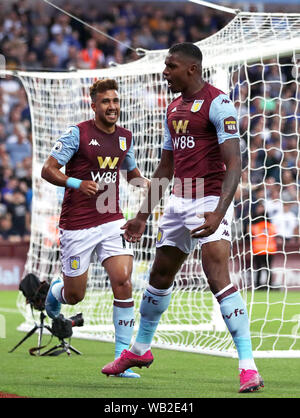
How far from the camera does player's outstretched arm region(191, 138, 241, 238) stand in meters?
5.78

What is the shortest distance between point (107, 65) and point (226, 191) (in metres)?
18.0

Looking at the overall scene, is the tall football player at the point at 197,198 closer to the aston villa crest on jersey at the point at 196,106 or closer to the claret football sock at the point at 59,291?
the aston villa crest on jersey at the point at 196,106

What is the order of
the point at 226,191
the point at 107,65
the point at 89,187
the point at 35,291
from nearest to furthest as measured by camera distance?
the point at 226,191 < the point at 89,187 < the point at 35,291 < the point at 107,65

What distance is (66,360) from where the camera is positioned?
320 inches

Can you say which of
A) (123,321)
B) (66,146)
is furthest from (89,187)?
(123,321)

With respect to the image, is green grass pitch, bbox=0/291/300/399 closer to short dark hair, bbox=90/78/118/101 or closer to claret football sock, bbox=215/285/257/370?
claret football sock, bbox=215/285/257/370

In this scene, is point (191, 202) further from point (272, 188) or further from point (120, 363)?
point (272, 188)

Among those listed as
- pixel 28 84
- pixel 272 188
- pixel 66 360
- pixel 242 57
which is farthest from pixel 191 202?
pixel 272 188

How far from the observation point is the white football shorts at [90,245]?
7.30 metres

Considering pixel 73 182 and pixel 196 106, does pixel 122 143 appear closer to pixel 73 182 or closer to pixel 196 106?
pixel 73 182

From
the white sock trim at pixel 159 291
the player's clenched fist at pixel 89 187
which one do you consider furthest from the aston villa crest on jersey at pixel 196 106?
the white sock trim at pixel 159 291

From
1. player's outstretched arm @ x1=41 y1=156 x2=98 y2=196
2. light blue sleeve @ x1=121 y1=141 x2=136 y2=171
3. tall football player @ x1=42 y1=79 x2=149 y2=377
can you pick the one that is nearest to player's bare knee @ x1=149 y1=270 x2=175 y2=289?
tall football player @ x1=42 y1=79 x2=149 y2=377

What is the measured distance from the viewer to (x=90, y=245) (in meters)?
7.40

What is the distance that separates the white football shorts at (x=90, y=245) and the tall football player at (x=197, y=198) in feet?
2.48
